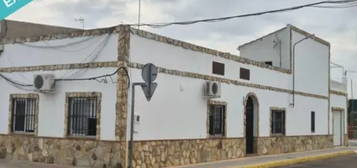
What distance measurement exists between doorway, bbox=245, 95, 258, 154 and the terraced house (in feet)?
0.14

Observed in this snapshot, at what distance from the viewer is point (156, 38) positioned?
16797 mm

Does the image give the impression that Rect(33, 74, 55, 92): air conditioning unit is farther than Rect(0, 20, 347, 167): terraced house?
Yes

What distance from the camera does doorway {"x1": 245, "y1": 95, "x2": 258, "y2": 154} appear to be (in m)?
22.9

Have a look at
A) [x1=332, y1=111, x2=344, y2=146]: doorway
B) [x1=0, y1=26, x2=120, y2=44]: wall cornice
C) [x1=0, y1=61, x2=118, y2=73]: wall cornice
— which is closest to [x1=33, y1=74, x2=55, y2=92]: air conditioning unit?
[x1=0, y1=61, x2=118, y2=73]: wall cornice

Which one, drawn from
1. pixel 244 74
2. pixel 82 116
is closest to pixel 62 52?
pixel 82 116

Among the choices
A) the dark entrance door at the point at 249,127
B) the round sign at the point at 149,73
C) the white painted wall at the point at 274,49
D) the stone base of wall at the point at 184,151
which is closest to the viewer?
the round sign at the point at 149,73

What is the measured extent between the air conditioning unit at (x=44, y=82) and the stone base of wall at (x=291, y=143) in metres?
10.1

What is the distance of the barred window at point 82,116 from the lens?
52.7 feet

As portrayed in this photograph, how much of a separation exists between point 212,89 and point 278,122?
7327 millimetres

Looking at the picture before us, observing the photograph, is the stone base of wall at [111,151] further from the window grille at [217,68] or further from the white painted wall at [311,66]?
the white painted wall at [311,66]

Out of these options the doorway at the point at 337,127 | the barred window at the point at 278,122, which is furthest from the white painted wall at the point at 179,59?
the doorway at the point at 337,127

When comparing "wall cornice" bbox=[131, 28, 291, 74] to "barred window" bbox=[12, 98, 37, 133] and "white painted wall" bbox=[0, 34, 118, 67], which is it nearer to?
"white painted wall" bbox=[0, 34, 118, 67]

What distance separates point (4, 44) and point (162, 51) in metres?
5.79

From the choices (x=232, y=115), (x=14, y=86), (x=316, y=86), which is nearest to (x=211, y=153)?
(x=232, y=115)
